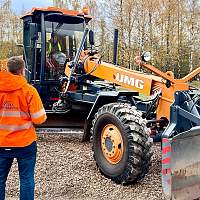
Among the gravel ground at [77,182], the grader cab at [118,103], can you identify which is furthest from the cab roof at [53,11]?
the gravel ground at [77,182]

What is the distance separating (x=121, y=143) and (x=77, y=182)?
2.65 ft

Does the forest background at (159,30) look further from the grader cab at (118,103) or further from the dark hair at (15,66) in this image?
the dark hair at (15,66)

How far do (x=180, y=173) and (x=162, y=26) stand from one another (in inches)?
1027

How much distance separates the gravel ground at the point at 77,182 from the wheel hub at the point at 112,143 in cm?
32

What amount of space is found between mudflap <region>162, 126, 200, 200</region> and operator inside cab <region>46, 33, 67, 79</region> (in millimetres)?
4667

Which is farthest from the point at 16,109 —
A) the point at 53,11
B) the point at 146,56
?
the point at 53,11

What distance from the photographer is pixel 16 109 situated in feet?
13.2

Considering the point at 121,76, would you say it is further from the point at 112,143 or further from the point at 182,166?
the point at 182,166

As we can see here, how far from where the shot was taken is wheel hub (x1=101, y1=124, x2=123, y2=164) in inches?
212

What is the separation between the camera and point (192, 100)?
200 inches

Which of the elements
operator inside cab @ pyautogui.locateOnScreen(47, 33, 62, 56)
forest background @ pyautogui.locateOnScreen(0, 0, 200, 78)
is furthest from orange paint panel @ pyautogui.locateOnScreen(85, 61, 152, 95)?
forest background @ pyautogui.locateOnScreen(0, 0, 200, 78)

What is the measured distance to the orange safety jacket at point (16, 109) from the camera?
157 inches

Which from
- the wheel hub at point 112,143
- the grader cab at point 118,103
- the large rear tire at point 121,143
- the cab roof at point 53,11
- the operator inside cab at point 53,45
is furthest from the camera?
the operator inside cab at point 53,45

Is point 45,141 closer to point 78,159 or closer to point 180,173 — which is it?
point 78,159
